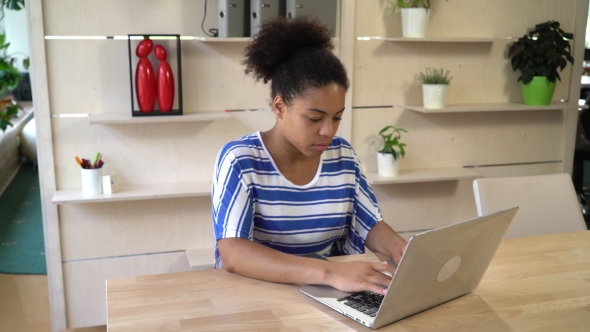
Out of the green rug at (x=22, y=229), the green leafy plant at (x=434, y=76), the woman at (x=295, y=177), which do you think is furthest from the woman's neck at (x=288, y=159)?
the green rug at (x=22, y=229)

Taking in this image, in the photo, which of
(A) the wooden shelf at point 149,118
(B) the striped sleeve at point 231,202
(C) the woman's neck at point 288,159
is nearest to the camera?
(B) the striped sleeve at point 231,202

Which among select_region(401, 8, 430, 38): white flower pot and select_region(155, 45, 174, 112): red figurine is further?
select_region(401, 8, 430, 38): white flower pot

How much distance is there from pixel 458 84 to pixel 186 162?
148 centimetres

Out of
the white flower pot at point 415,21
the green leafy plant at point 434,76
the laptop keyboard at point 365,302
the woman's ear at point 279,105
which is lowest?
the laptop keyboard at point 365,302

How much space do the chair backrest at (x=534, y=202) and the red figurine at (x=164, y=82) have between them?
137 centimetres

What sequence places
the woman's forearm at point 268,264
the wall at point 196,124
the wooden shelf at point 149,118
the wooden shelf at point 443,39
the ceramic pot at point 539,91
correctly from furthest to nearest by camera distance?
the ceramic pot at point 539,91, the wooden shelf at point 443,39, the wall at point 196,124, the wooden shelf at point 149,118, the woman's forearm at point 268,264

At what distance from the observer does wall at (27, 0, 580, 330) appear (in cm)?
269

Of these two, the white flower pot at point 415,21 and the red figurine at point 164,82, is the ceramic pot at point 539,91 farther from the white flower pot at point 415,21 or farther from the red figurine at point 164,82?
the red figurine at point 164,82

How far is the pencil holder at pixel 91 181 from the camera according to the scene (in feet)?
8.64

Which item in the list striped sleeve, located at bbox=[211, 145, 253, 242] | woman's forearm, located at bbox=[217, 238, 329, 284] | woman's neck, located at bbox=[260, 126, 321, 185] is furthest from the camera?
woman's neck, located at bbox=[260, 126, 321, 185]

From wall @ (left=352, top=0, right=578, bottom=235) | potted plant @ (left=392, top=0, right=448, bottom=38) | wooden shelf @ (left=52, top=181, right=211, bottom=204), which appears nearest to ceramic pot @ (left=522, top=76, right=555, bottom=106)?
wall @ (left=352, top=0, right=578, bottom=235)

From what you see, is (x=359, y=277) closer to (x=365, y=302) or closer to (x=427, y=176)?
(x=365, y=302)

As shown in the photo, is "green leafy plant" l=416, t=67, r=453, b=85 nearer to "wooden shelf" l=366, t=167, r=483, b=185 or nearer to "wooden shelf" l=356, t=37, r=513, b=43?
"wooden shelf" l=356, t=37, r=513, b=43

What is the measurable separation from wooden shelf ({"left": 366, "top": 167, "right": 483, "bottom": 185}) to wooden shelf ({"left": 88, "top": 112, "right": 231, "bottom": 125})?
826 millimetres
